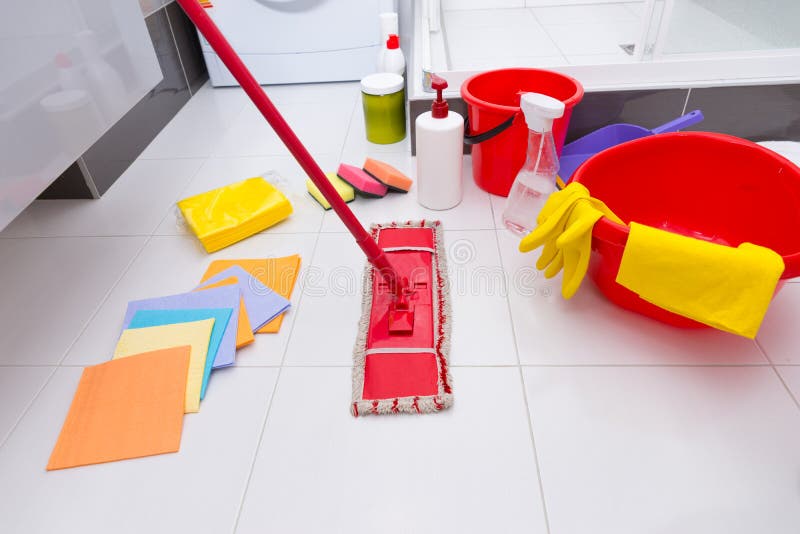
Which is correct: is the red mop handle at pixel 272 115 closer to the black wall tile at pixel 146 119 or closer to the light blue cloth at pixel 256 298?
the light blue cloth at pixel 256 298

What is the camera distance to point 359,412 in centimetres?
81

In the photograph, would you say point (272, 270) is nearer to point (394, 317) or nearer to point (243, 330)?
point (243, 330)

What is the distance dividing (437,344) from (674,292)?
1.25 ft

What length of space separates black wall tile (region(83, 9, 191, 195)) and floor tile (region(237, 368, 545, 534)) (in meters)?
0.98

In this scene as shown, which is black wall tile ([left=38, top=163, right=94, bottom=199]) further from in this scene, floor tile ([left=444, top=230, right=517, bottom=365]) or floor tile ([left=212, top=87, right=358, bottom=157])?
floor tile ([left=444, top=230, right=517, bottom=365])

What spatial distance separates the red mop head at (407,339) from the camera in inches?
32.2

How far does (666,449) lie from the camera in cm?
75

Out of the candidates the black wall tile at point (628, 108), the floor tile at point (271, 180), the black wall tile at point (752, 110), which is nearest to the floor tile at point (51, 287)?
the floor tile at point (271, 180)

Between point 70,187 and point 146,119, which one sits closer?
point 70,187

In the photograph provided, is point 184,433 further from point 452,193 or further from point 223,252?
point 452,193

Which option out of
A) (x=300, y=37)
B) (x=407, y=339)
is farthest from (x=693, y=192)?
(x=300, y=37)

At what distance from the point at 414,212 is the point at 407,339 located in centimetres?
43

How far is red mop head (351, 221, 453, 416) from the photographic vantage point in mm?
817

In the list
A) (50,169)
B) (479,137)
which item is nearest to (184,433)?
(50,169)
